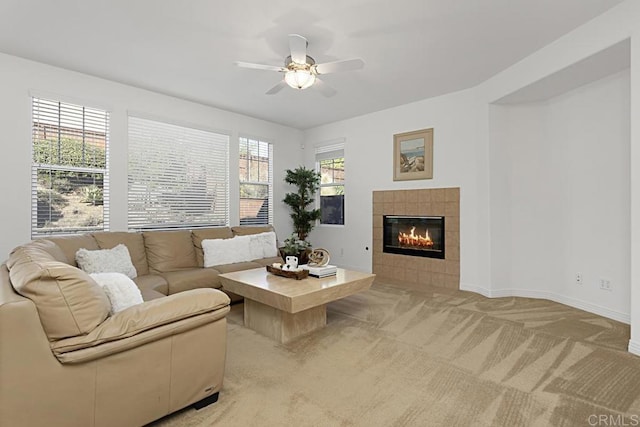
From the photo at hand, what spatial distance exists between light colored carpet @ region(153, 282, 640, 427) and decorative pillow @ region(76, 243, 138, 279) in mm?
1222

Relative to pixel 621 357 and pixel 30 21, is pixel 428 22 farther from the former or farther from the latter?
pixel 30 21

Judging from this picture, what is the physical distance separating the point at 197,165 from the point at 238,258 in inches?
68.1

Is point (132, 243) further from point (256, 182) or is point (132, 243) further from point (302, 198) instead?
point (302, 198)

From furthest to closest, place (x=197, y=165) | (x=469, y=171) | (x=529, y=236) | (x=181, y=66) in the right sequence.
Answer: (x=197, y=165) < (x=469, y=171) < (x=529, y=236) < (x=181, y=66)

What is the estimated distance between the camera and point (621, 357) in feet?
8.15

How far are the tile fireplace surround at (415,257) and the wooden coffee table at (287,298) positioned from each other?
1.95 metres

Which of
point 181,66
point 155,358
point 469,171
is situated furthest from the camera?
point 469,171

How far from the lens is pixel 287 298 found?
2549mm

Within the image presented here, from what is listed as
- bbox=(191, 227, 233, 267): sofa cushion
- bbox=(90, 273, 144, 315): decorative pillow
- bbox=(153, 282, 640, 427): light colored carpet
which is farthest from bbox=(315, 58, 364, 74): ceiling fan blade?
bbox=(191, 227, 233, 267): sofa cushion

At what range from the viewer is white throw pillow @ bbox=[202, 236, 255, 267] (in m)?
4.16

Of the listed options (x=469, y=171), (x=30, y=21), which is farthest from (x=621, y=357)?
(x=30, y=21)

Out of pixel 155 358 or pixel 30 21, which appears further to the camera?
pixel 30 21

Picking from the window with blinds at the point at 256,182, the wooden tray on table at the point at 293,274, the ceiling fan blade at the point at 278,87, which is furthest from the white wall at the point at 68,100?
the wooden tray on table at the point at 293,274

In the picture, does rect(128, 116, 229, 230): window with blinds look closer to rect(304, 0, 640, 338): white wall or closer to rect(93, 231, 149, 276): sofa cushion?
rect(93, 231, 149, 276): sofa cushion
